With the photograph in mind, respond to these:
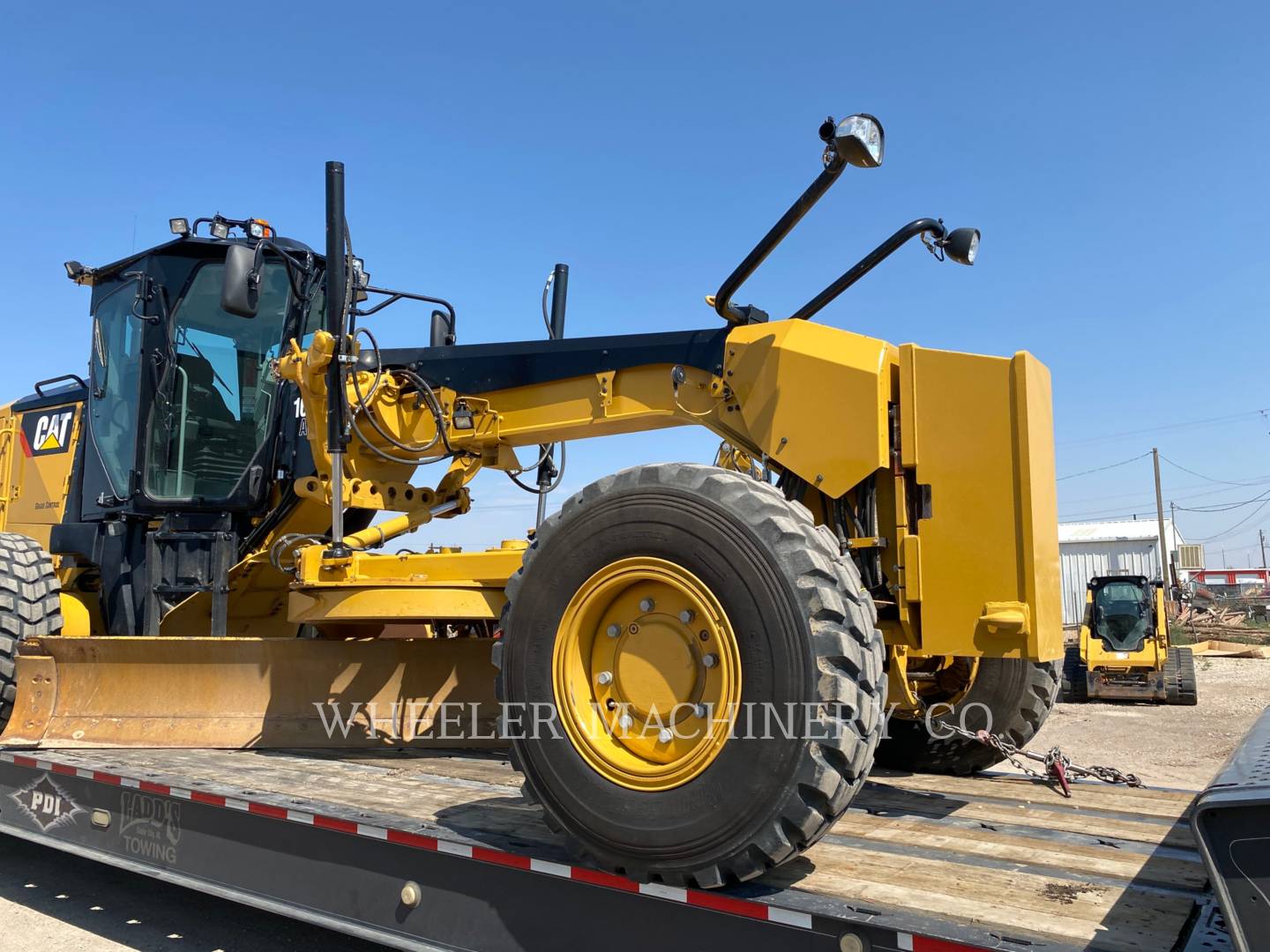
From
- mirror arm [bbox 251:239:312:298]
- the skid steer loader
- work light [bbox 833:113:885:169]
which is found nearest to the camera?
the skid steer loader

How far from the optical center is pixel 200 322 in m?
6.39

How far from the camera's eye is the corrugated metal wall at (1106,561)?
40062mm

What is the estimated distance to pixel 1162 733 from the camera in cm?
1195

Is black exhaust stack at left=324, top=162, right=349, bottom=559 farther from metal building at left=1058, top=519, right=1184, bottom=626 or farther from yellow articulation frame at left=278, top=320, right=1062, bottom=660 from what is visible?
metal building at left=1058, top=519, right=1184, bottom=626

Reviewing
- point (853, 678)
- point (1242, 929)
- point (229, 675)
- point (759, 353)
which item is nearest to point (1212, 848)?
point (1242, 929)

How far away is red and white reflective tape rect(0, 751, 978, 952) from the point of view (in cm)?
247

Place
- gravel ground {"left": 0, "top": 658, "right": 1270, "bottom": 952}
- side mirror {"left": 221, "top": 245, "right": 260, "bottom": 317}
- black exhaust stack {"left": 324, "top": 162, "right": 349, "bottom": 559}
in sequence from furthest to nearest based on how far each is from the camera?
black exhaust stack {"left": 324, "top": 162, "right": 349, "bottom": 559}
side mirror {"left": 221, "top": 245, "right": 260, "bottom": 317}
gravel ground {"left": 0, "top": 658, "right": 1270, "bottom": 952}

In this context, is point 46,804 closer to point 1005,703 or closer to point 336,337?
point 336,337

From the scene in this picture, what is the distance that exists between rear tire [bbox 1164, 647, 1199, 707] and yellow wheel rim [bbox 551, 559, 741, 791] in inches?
549

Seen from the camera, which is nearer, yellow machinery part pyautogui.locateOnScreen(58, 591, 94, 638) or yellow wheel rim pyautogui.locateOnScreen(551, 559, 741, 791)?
yellow wheel rim pyautogui.locateOnScreen(551, 559, 741, 791)

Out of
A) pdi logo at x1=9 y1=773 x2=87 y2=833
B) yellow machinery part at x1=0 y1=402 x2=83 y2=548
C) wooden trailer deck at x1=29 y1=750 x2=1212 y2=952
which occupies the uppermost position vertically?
yellow machinery part at x1=0 y1=402 x2=83 y2=548

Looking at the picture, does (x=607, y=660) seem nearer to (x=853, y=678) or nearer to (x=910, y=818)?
(x=853, y=678)

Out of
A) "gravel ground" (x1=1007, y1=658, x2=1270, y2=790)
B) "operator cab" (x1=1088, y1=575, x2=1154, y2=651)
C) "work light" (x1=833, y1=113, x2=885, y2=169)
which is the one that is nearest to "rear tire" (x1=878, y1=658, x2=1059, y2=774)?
"work light" (x1=833, y1=113, x2=885, y2=169)

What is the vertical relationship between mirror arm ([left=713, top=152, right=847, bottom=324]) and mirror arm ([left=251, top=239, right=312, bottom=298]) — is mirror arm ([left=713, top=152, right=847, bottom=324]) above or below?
below
